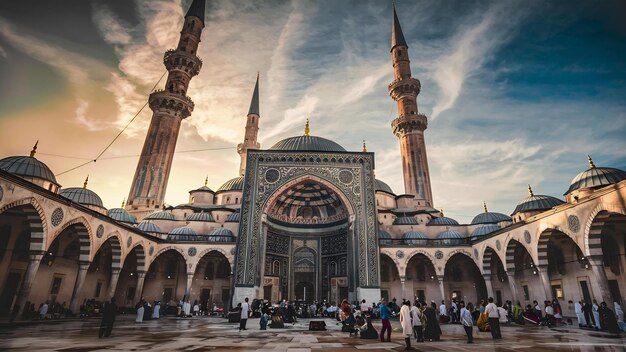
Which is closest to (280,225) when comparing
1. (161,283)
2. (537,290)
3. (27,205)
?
(161,283)

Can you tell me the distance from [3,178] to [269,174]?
14.2 metres

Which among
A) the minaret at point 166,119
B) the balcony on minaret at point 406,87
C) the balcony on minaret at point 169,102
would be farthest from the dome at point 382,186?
the balcony on minaret at point 169,102

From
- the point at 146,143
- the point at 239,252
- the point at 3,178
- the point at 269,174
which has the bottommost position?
the point at 239,252

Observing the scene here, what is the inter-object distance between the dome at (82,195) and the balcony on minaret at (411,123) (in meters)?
30.5

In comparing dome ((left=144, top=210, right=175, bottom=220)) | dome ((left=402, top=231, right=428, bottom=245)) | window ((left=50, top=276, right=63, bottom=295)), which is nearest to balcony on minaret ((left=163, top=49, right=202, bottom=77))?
dome ((left=144, top=210, right=175, bottom=220))

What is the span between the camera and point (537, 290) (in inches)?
746

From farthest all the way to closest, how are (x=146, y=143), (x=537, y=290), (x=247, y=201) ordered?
(x=146, y=143) → (x=247, y=201) → (x=537, y=290)

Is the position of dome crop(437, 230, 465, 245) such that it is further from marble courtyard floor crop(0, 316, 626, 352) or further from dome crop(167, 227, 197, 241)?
dome crop(167, 227, 197, 241)

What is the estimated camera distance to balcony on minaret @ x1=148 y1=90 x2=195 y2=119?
33125mm

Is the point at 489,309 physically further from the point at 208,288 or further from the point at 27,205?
the point at 208,288

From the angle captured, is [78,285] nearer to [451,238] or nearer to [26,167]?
[26,167]

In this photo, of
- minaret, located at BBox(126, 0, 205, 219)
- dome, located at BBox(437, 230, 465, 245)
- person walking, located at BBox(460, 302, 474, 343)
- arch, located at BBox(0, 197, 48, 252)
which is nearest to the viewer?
person walking, located at BBox(460, 302, 474, 343)

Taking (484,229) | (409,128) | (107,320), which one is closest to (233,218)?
(107,320)

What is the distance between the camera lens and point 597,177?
1587cm
